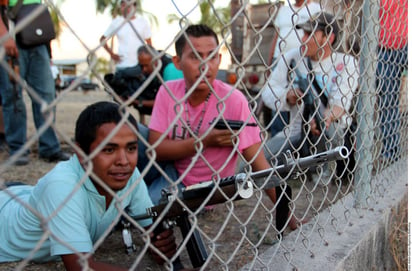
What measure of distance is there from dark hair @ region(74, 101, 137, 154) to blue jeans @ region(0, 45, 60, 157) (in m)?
1.91

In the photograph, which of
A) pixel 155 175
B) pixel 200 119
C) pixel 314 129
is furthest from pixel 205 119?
pixel 314 129

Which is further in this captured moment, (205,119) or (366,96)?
(205,119)

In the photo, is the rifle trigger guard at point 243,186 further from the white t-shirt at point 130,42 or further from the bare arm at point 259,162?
the white t-shirt at point 130,42

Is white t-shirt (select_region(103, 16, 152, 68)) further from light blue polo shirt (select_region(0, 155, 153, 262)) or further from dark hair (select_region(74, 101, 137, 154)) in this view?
dark hair (select_region(74, 101, 137, 154))

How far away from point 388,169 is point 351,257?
3.71 ft

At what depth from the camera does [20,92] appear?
3.53 m

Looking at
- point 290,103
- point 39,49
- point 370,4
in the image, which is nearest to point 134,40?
point 39,49

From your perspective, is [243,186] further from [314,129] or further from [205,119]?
[314,129]

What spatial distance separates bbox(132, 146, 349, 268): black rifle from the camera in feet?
4.26

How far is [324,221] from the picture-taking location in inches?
73.9

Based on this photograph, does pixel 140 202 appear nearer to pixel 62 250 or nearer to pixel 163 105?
pixel 62 250

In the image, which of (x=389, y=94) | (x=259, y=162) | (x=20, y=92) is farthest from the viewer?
(x=20, y=92)

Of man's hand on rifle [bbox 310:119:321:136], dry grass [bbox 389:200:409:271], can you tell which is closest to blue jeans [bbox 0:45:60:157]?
man's hand on rifle [bbox 310:119:321:136]

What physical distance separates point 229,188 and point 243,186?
7 centimetres
